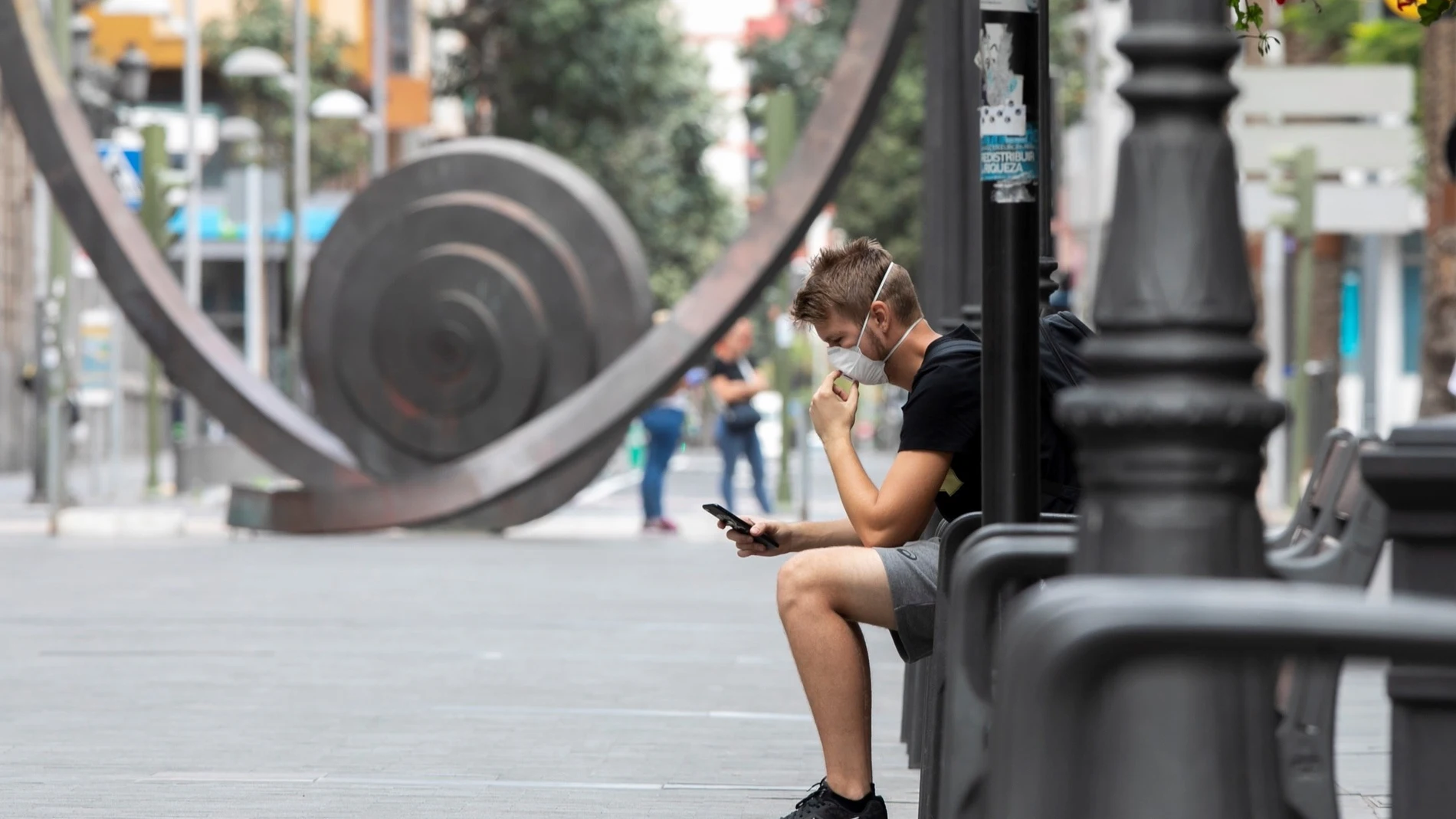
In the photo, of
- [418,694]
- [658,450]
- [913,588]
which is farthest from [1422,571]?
[658,450]

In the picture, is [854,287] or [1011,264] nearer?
[1011,264]

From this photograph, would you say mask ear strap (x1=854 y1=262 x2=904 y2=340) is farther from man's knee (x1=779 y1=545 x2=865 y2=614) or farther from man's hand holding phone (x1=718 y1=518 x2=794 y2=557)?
man's knee (x1=779 y1=545 x2=865 y2=614)

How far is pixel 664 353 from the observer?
17391 millimetres

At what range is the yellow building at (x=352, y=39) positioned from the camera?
4966 centimetres

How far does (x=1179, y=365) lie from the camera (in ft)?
11.0

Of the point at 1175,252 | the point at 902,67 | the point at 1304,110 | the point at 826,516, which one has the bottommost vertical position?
the point at 826,516

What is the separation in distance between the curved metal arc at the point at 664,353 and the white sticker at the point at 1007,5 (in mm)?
11407

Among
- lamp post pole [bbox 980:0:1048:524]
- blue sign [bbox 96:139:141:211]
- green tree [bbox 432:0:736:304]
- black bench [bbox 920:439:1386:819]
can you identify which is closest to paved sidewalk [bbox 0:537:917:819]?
lamp post pole [bbox 980:0:1048:524]

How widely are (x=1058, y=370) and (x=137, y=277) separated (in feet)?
44.3

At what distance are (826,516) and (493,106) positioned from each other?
64.0ft

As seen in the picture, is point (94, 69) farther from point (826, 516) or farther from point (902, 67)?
point (902, 67)

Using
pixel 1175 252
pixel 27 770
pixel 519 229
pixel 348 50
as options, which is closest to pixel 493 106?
pixel 348 50

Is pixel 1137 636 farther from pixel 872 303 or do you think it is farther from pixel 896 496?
pixel 872 303

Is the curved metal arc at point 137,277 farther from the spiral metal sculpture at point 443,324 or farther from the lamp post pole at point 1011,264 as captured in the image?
the lamp post pole at point 1011,264
